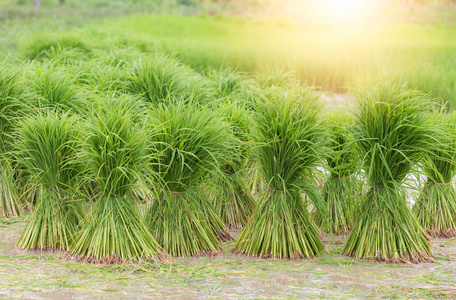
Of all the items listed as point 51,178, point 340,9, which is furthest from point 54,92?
point 340,9

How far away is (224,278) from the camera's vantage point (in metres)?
4.75

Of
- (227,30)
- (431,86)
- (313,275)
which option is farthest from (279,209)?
(227,30)

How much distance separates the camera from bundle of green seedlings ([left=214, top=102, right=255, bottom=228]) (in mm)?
6086

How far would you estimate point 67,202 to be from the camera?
5.52m

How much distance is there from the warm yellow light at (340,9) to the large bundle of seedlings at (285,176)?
26.8 m

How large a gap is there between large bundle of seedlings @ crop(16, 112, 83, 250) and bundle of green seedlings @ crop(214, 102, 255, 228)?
1.55 m

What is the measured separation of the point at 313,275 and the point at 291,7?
1406 inches

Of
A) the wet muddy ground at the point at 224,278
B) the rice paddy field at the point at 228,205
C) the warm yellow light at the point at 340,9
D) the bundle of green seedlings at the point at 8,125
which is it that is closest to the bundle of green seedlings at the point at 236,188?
the rice paddy field at the point at 228,205

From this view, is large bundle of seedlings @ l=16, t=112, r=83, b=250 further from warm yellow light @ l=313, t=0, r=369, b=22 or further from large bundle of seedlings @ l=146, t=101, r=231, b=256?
warm yellow light @ l=313, t=0, r=369, b=22

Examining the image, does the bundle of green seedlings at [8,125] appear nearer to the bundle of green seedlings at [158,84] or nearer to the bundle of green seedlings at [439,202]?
the bundle of green seedlings at [158,84]

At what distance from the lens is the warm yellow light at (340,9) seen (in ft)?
104

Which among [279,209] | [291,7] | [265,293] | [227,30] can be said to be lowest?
[265,293]

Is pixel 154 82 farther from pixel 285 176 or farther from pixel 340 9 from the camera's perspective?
pixel 340 9

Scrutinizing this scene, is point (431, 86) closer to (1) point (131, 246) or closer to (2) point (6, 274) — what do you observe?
(1) point (131, 246)
